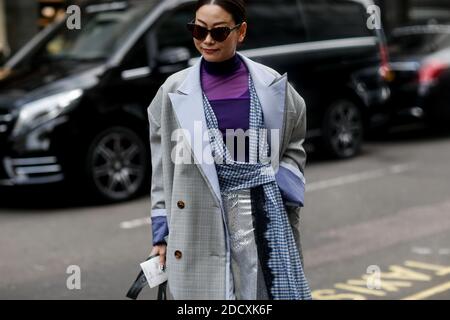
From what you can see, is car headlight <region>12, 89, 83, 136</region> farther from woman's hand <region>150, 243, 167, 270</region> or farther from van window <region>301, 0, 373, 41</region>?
woman's hand <region>150, 243, 167, 270</region>

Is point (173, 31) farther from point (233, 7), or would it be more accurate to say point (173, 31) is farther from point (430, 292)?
point (233, 7)

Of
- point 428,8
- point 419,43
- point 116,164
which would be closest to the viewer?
point 116,164

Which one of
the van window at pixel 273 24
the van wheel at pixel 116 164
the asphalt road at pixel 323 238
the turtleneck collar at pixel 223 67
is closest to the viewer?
the turtleneck collar at pixel 223 67

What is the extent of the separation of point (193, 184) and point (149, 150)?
5.83 m

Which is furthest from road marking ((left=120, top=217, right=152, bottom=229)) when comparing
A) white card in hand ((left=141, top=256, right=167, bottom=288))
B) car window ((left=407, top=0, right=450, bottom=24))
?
car window ((left=407, top=0, right=450, bottom=24))

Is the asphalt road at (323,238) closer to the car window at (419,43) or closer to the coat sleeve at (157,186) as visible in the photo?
the coat sleeve at (157,186)

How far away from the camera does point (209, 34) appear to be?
128 inches

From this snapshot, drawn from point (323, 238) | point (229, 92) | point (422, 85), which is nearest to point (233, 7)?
point (229, 92)

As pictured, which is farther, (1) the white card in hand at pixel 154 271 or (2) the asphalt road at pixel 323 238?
(2) the asphalt road at pixel 323 238

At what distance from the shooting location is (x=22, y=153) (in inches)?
332

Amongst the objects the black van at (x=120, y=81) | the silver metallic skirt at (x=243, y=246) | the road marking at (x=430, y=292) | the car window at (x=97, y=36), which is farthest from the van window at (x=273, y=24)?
the silver metallic skirt at (x=243, y=246)

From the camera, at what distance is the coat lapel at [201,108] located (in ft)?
10.5

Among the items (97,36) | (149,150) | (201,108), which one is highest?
(97,36)

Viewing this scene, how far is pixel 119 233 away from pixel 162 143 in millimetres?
4365
